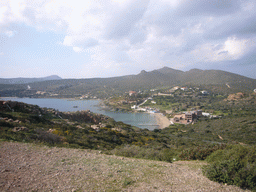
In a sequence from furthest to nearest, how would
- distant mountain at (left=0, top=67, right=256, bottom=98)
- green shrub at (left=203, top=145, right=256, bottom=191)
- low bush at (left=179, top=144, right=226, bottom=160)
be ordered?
distant mountain at (left=0, top=67, right=256, bottom=98) < low bush at (left=179, top=144, right=226, bottom=160) < green shrub at (left=203, top=145, right=256, bottom=191)

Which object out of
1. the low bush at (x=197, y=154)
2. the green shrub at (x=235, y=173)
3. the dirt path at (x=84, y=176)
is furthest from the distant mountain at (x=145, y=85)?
the dirt path at (x=84, y=176)

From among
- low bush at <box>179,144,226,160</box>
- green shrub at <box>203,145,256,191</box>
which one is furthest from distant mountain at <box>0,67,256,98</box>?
green shrub at <box>203,145,256,191</box>

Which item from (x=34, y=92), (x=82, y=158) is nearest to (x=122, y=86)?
(x=34, y=92)

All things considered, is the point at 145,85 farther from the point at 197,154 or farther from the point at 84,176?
the point at 84,176

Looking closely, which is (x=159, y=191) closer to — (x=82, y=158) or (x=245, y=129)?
(x=82, y=158)

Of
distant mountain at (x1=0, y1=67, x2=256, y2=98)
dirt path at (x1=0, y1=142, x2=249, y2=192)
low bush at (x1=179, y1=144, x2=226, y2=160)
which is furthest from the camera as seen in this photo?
distant mountain at (x1=0, y1=67, x2=256, y2=98)

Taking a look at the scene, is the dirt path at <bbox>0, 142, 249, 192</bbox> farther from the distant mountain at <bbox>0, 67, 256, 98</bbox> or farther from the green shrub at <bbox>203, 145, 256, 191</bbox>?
the distant mountain at <bbox>0, 67, 256, 98</bbox>

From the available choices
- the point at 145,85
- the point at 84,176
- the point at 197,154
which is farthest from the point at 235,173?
the point at 145,85

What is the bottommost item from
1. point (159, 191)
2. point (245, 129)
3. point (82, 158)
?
point (245, 129)
